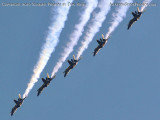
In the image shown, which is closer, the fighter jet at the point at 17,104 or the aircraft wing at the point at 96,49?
the aircraft wing at the point at 96,49

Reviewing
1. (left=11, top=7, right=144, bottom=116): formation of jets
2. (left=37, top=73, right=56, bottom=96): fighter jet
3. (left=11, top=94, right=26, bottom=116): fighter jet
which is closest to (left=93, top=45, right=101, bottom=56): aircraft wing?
(left=11, top=7, right=144, bottom=116): formation of jets

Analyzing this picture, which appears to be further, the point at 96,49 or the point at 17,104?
the point at 17,104

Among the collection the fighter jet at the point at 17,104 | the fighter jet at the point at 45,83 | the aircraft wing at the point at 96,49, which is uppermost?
the aircraft wing at the point at 96,49

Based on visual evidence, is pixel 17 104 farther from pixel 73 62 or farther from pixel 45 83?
pixel 73 62

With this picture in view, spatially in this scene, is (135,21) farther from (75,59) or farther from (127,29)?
(75,59)

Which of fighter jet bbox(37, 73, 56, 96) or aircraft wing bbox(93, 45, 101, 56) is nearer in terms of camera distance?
fighter jet bbox(37, 73, 56, 96)

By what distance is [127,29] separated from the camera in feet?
515

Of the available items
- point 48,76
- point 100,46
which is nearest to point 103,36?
point 100,46

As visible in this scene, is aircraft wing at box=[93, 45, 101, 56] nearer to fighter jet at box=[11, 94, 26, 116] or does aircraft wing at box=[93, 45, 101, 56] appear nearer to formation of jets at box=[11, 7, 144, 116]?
formation of jets at box=[11, 7, 144, 116]

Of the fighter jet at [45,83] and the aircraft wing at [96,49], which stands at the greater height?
the aircraft wing at [96,49]

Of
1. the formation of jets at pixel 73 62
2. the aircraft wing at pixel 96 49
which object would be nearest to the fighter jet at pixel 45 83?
the formation of jets at pixel 73 62

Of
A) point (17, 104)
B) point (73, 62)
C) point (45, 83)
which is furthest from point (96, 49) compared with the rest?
point (17, 104)

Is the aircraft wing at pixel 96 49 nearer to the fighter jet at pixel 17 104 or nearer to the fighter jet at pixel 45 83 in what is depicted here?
the fighter jet at pixel 45 83

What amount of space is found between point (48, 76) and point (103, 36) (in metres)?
13.0
